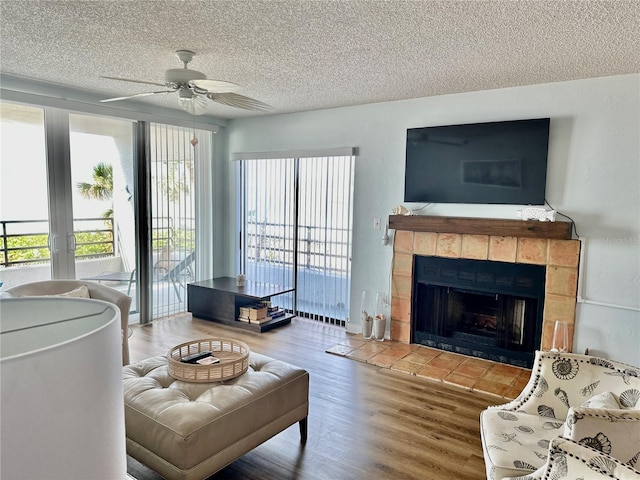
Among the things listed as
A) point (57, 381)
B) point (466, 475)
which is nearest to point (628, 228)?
point (466, 475)

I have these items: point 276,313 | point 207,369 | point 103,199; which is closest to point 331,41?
point 207,369

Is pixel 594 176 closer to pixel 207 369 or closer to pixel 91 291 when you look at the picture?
pixel 207 369

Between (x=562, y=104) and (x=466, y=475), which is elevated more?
(x=562, y=104)

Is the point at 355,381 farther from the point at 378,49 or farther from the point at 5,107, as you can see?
the point at 5,107

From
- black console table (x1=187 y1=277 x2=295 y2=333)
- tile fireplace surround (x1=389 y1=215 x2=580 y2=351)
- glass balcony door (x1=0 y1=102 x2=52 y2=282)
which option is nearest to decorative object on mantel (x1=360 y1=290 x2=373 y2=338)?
tile fireplace surround (x1=389 y1=215 x2=580 y2=351)

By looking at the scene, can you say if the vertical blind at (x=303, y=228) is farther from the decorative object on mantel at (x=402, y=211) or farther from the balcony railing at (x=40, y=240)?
the balcony railing at (x=40, y=240)

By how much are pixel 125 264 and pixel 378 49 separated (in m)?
3.57

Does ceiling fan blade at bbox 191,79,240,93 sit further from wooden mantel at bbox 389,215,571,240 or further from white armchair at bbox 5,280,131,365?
wooden mantel at bbox 389,215,571,240

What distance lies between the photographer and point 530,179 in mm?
3762

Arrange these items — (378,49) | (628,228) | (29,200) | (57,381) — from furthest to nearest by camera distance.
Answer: (29,200) < (628,228) < (378,49) < (57,381)

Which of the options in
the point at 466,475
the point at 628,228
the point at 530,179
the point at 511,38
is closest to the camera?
the point at 466,475

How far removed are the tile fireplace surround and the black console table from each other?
1317 millimetres

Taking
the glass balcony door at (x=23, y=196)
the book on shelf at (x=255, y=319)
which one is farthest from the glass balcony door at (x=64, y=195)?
the book on shelf at (x=255, y=319)

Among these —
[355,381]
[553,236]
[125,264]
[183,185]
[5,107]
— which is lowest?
[355,381]
